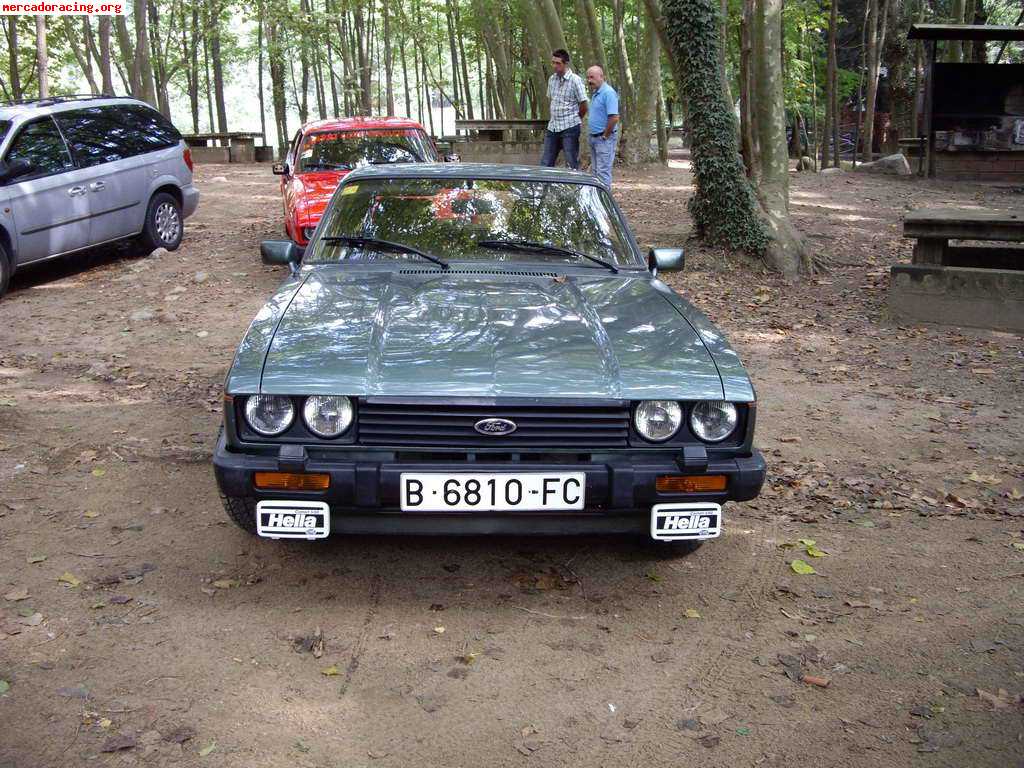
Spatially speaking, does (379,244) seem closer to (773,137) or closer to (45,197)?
(45,197)

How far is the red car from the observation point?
403 inches

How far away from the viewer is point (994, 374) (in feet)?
23.3

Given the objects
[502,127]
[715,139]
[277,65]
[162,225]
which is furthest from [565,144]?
[277,65]

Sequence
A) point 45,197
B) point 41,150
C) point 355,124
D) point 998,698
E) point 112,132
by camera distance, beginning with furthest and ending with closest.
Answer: point 112,132, point 355,124, point 41,150, point 45,197, point 998,698

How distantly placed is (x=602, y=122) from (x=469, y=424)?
31.1ft

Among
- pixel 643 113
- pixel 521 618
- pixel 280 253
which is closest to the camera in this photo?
pixel 521 618

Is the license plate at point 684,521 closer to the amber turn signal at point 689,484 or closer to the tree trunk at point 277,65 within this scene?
the amber turn signal at point 689,484

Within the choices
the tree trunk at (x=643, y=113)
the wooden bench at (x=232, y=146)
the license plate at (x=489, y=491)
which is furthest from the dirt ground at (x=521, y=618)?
the wooden bench at (x=232, y=146)

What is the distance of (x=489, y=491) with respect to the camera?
11.1 feet

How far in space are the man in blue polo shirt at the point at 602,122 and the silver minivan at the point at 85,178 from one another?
5.07m

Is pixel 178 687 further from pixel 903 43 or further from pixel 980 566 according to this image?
pixel 903 43

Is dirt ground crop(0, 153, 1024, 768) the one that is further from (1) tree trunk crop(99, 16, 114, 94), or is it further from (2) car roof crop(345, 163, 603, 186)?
(1) tree trunk crop(99, 16, 114, 94)

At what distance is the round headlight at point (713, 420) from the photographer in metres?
3.54

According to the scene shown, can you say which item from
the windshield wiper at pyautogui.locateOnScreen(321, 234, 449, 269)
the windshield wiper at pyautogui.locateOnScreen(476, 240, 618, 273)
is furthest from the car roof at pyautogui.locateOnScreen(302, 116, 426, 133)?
the windshield wiper at pyautogui.locateOnScreen(476, 240, 618, 273)
